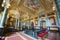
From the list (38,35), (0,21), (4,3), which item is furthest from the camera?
(4,3)

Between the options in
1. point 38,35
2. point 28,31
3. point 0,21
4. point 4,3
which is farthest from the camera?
point 4,3

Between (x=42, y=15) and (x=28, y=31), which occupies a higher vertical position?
(x=42, y=15)

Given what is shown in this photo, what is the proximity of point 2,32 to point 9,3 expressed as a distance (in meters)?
1.57

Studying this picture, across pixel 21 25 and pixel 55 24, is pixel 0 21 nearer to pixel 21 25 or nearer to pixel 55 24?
pixel 21 25

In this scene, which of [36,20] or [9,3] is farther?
[9,3]

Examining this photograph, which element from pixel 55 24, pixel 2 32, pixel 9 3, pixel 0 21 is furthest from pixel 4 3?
pixel 55 24

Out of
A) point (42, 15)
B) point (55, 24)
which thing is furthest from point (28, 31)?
point (55, 24)

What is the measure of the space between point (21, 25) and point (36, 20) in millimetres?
747

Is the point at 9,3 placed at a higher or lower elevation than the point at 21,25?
higher

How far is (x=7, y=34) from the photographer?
4.06 m

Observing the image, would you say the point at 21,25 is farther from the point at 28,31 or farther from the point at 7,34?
the point at 7,34

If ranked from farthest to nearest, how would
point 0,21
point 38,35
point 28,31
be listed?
point 0,21 < point 28,31 < point 38,35

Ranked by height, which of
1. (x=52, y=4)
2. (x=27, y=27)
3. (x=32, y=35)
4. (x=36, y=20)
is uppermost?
(x=52, y=4)

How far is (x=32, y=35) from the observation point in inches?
148
